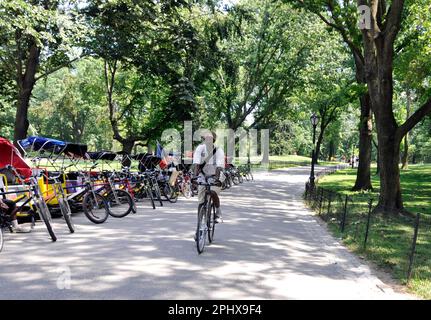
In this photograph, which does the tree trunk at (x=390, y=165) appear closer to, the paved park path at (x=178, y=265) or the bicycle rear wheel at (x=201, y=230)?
the paved park path at (x=178, y=265)

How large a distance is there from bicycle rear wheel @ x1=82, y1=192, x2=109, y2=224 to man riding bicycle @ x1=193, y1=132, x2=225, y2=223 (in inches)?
142

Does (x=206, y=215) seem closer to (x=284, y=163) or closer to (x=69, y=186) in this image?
(x=69, y=186)

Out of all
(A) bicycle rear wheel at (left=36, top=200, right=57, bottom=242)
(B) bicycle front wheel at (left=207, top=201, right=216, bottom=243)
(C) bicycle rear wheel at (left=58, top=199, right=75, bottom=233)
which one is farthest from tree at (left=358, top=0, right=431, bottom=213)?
(A) bicycle rear wheel at (left=36, top=200, right=57, bottom=242)

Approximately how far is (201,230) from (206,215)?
0.50m

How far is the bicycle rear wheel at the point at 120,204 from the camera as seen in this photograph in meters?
12.3

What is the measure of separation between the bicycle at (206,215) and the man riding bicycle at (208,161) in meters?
0.09

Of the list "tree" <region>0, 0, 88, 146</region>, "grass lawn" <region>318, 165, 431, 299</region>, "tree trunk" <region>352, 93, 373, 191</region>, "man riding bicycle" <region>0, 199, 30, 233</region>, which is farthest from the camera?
"tree trunk" <region>352, 93, 373, 191</region>

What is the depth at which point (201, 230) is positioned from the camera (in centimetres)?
796

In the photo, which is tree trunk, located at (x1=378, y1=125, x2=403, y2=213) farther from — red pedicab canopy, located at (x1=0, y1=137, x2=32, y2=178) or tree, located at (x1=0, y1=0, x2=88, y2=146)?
tree, located at (x1=0, y1=0, x2=88, y2=146)

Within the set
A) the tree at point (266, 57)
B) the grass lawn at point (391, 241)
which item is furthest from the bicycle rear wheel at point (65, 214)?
the tree at point (266, 57)

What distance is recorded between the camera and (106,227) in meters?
10.6

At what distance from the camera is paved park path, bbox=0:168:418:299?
5719mm

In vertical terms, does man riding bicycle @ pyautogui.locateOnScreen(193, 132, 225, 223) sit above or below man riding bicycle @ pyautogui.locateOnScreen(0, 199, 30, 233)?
above
